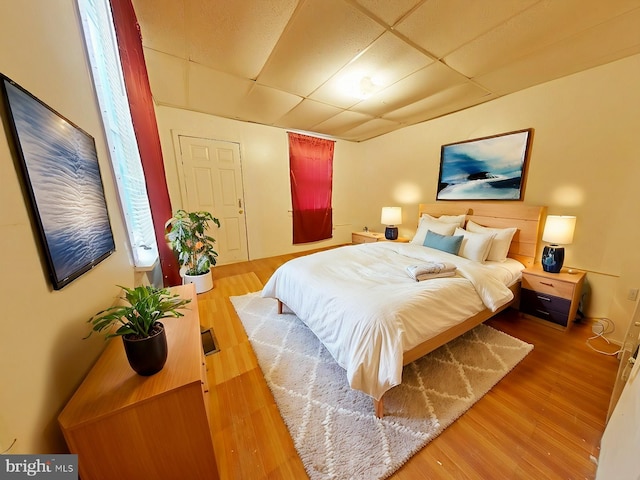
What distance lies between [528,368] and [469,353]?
1.20ft

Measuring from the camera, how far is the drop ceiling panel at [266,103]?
2.57 metres

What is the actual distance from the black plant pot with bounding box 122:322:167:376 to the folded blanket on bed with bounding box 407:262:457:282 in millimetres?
1650

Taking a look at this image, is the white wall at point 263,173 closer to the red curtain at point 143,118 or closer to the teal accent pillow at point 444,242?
the red curtain at point 143,118

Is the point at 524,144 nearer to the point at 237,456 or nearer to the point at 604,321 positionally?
the point at 604,321

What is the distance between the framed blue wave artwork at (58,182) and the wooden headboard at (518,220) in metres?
3.49

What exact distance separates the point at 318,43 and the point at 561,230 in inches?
105

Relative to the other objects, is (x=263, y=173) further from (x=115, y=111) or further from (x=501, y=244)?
(x=501, y=244)

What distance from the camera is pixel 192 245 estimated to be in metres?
2.68

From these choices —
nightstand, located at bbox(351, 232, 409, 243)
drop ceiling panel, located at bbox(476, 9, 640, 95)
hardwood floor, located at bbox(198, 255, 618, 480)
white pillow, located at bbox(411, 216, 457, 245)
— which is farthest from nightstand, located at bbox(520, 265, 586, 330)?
drop ceiling panel, located at bbox(476, 9, 640, 95)

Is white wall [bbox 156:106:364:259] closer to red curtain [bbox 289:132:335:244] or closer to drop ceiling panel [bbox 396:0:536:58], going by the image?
red curtain [bbox 289:132:335:244]

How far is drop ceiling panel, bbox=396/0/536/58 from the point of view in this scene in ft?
4.53

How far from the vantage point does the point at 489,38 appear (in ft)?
5.42

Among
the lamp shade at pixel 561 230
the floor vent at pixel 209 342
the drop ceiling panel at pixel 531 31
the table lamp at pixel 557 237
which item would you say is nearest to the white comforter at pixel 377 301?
the table lamp at pixel 557 237

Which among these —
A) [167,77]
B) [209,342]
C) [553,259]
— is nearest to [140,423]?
[209,342]
